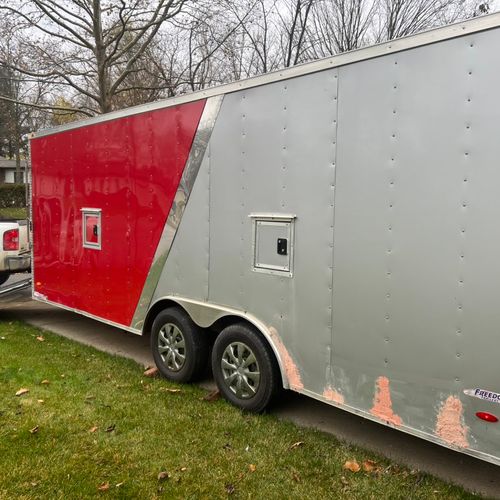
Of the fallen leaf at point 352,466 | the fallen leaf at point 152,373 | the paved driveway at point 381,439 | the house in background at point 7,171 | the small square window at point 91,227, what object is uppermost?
the house in background at point 7,171

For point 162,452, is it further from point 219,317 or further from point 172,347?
point 172,347

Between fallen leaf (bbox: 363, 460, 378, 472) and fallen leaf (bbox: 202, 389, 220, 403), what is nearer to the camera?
fallen leaf (bbox: 363, 460, 378, 472)

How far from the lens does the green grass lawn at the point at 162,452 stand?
126 inches

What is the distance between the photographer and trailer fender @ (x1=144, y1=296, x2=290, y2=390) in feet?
13.0

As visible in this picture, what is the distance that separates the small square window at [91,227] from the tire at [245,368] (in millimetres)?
2338

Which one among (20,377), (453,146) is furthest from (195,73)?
(453,146)

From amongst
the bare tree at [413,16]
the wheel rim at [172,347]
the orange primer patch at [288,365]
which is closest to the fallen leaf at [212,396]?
the wheel rim at [172,347]

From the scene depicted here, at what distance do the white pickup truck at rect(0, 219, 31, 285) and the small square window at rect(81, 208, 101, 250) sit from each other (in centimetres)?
213

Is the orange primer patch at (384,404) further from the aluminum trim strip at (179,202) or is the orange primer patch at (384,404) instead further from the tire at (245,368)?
the aluminum trim strip at (179,202)

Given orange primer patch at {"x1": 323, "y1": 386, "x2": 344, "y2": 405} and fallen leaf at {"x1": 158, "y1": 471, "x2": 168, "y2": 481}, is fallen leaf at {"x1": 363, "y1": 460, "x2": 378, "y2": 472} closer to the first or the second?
orange primer patch at {"x1": 323, "y1": 386, "x2": 344, "y2": 405}

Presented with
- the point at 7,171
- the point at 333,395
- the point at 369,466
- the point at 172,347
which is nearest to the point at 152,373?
the point at 172,347

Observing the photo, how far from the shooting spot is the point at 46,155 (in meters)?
6.98

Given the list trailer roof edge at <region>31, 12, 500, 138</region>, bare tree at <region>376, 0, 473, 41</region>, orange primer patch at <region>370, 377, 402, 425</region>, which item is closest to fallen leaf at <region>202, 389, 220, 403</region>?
orange primer patch at <region>370, 377, 402, 425</region>

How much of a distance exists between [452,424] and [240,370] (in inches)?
74.7
